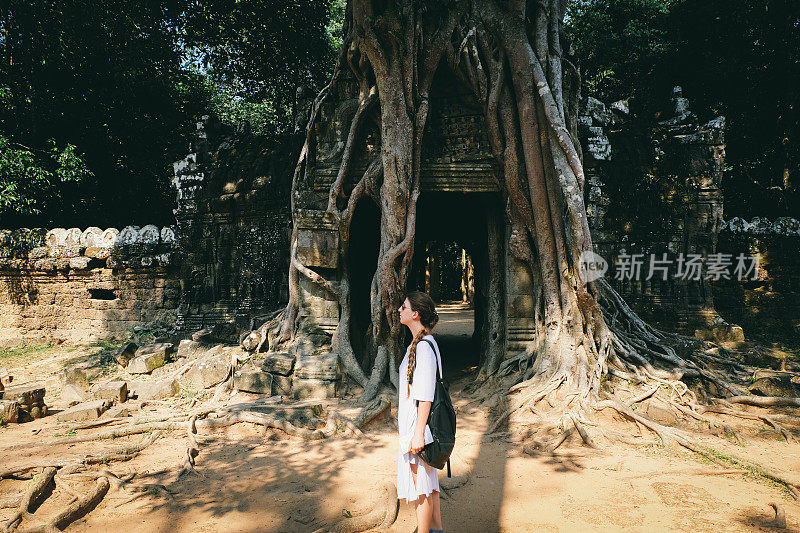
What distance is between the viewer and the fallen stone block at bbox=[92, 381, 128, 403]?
4.89 metres

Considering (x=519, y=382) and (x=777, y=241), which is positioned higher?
(x=777, y=241)

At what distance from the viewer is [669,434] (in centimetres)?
→ 367

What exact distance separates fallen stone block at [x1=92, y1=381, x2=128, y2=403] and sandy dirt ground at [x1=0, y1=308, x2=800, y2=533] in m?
0.64

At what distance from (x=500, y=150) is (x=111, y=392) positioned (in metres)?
5.01

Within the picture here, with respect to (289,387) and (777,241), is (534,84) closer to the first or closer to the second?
(289,387)

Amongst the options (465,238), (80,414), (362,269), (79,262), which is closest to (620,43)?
(465,238)

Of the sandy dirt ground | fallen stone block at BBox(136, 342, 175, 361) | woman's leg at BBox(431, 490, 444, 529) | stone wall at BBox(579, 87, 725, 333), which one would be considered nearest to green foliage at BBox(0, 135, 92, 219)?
fallen stone block at BBox(136, 342, 175, 361)

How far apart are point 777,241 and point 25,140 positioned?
14.4m

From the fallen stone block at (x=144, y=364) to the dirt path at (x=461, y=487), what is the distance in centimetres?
176

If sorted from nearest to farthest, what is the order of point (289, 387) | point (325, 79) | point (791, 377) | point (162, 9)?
point (791, 377), point (289, 387), point (162, 9), point (325, 79)

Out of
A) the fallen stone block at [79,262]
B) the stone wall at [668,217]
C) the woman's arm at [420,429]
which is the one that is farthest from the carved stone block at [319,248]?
the fallen stone block at [79,262]

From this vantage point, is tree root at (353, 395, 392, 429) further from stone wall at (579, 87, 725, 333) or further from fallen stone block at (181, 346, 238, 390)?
stone wall at (579, 87, 725, 333)

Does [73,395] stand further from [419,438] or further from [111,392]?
[419,438]

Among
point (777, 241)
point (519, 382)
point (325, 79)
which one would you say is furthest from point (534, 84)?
point (325, 79)
